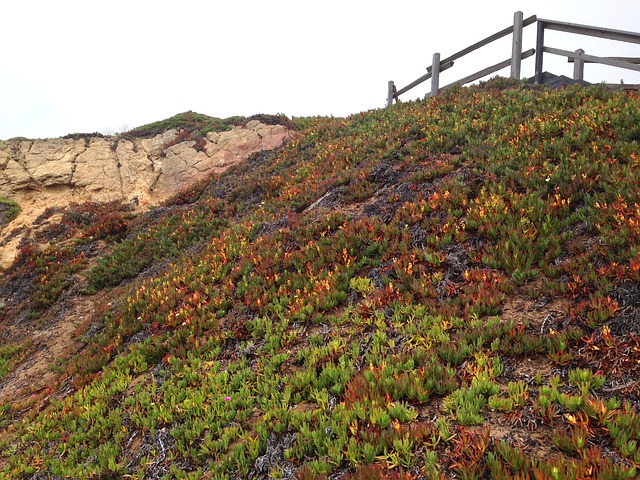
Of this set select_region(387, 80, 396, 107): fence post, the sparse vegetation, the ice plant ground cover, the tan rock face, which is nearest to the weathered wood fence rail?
the ice plant ground cover

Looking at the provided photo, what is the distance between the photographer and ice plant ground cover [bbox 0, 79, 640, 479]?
392cm

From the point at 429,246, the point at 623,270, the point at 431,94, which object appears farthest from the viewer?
the point at 431,94

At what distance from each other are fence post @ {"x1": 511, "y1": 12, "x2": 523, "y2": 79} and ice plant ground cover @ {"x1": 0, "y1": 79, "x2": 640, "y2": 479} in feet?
7.04

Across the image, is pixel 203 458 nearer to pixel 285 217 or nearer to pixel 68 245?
pixel 285 217

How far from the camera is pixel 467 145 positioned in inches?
431

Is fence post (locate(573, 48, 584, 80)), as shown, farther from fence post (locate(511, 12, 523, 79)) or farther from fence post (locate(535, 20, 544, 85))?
fence post (locate(511, 12, 523, 79))

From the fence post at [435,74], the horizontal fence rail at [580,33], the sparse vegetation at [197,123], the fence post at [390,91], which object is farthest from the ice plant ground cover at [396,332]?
the sparse vegetation at [197,123]

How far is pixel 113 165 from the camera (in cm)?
2308

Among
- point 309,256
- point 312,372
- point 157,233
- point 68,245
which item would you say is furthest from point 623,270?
point 68,245

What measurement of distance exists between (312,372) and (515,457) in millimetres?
2802

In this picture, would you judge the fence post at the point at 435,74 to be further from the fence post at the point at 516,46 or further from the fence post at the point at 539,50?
the fence post at the point at 539,50

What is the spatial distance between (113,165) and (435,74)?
61.4 feet

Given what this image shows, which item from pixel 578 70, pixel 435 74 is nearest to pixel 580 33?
pixel 578 70

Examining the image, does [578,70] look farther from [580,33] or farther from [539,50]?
[580,33]
